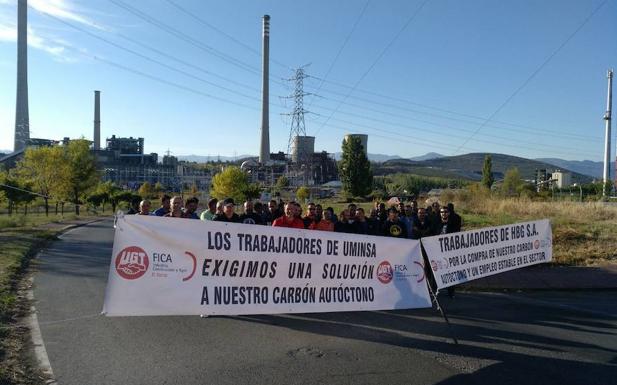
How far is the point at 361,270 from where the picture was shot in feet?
23.9

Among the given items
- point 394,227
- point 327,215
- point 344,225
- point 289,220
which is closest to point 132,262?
point 289,220

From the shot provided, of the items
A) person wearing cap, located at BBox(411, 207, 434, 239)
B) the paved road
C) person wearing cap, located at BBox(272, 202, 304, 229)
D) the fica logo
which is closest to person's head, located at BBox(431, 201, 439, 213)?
person wearing cap, located at BBox(411, 207, 434, 239)

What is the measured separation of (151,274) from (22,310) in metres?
3.33

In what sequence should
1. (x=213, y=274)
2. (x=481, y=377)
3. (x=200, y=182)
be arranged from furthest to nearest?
(x=200, y=182), (x=213, y=274), (x=481, y=377)

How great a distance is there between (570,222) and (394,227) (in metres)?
13.6

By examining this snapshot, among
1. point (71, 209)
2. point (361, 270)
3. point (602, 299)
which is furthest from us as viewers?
point (71, 209)

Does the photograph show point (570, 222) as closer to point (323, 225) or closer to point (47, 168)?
point (323, 225)

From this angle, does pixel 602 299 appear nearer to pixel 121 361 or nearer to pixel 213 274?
pixel 213 274

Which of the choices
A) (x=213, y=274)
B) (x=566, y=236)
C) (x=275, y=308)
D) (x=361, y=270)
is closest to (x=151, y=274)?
(x=213, y=274)

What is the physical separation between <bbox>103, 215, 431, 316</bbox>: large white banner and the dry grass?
858 centimetres

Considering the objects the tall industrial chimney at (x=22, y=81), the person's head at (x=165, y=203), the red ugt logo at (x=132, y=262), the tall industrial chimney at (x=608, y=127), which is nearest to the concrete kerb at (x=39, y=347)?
the red ugt logo at (x=132, y=262)

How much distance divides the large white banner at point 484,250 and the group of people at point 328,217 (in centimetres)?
93

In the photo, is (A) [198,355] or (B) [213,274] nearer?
(A) [198,355]

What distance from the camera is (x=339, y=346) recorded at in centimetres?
641
